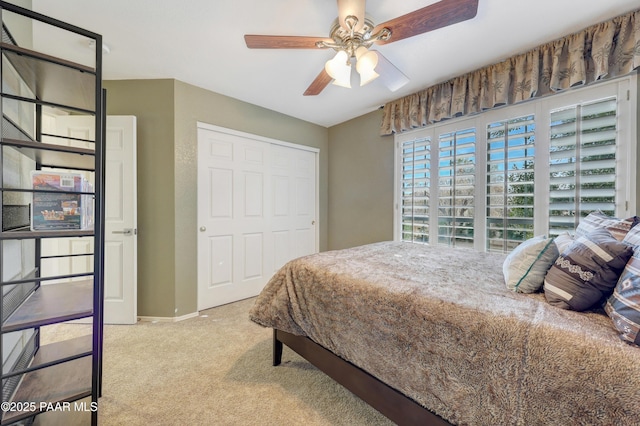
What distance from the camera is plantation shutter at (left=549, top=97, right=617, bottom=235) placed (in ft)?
6.02

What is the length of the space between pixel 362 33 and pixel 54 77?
168 centimetres

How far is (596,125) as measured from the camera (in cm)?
188

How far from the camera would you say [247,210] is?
10.6 ft

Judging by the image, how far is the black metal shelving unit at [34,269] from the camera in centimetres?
104

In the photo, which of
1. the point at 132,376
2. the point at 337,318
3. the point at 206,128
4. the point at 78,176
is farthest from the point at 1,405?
the point at 206,128

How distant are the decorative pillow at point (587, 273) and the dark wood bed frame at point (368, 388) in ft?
2.28

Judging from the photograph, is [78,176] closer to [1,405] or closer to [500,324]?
[1,405]

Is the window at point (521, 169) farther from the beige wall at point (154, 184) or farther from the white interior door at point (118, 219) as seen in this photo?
the white interior door at point (118, 219)

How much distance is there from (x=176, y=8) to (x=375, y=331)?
235 centimetres

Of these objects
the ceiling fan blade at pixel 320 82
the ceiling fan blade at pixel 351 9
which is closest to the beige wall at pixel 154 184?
the ceiling fan blade at pixel 320 82

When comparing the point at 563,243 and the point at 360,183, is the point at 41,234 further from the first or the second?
the point at 360,183

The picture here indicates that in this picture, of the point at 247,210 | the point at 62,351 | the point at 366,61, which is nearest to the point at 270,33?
the point at 366,61

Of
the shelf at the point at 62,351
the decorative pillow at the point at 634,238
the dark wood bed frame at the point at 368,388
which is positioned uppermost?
the decorative pillow at the point at 634,238

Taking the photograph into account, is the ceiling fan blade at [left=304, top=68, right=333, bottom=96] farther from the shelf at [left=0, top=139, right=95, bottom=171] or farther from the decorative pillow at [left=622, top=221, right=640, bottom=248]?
the decorative pillow at [left=622, top=221, right=640, bottom=248]
